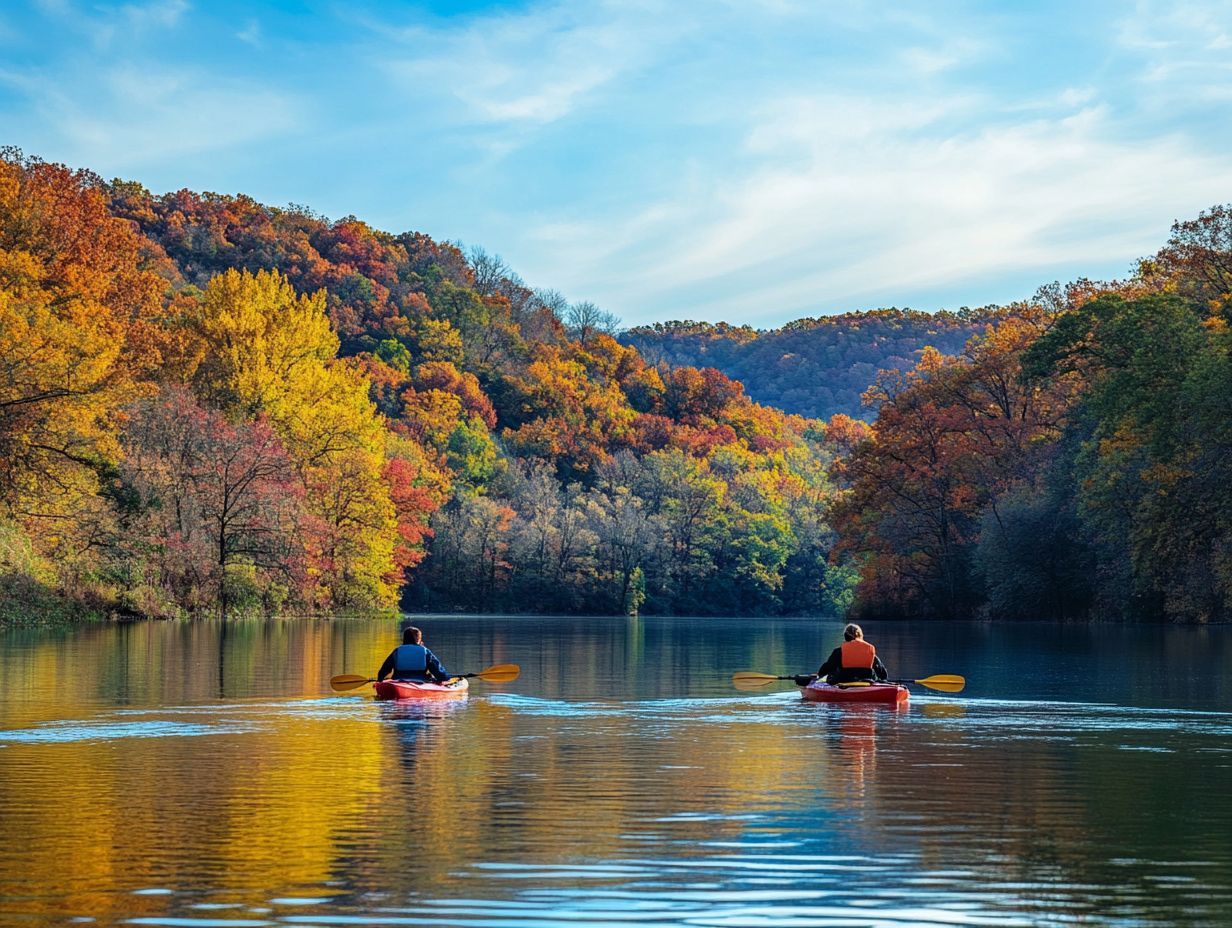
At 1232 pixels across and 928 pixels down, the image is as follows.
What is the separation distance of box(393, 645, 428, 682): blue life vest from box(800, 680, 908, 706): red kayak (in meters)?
6.28

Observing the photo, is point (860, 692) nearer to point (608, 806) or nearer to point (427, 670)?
point (427, 670)

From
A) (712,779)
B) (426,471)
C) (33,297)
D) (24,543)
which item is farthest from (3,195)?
(712,779)

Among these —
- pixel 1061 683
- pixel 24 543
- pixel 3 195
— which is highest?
pixel 3 195

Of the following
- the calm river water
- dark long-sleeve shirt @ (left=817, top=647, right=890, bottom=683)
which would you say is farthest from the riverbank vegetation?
dark long-sleeve shirt @ (left=817, top=647, right=890, bottom=683)

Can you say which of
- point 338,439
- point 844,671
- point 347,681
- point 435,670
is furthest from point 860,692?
point 338,439

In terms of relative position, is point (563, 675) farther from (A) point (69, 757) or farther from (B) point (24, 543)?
(B) point (24, 543)

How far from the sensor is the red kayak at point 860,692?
24719mm

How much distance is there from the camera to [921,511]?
77.0 meters

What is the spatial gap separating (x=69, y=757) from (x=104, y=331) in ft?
161

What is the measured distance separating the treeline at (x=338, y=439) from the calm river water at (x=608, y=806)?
2803 cm

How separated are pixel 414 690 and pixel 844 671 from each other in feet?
22.4

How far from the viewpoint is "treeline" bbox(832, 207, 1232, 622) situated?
52.9m

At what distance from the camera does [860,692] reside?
2494 cm

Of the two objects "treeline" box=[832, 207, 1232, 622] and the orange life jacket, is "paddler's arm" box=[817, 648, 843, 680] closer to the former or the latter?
the orange life jacket
